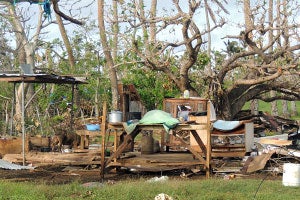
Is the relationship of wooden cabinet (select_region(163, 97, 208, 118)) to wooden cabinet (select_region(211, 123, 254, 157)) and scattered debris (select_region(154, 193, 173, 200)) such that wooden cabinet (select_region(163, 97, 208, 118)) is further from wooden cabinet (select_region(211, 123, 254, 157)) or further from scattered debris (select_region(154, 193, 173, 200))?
scattered debris (select_region(154, 193, 173, 200))

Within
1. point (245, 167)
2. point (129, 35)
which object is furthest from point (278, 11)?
point (245, 167)

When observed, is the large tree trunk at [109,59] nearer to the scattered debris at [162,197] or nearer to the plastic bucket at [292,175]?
the plastic bucket at [292,175]

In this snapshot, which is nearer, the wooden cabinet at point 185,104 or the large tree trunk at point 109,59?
the wooden cabinet at point 185,104

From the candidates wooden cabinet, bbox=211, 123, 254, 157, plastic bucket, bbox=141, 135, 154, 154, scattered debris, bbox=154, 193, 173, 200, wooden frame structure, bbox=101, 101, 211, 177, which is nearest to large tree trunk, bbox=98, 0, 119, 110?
plastic bucket, bbox=141, 135, 154, 154

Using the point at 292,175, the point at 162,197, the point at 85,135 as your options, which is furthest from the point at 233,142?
the point at 162,197

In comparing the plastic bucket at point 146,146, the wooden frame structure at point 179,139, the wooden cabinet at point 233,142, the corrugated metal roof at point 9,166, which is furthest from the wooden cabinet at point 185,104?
the corrugated metal roof at point 9,166

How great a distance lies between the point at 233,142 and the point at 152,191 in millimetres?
5521

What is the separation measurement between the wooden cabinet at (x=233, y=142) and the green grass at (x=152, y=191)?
397cm

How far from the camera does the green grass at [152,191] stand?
944 cm

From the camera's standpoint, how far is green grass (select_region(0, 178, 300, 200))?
9.44 meters

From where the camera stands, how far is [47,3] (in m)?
10.1

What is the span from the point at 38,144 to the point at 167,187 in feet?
22.9

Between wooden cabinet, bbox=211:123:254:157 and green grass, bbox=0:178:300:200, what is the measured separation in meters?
3.97

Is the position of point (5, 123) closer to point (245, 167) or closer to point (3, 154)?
point (3, 154)
